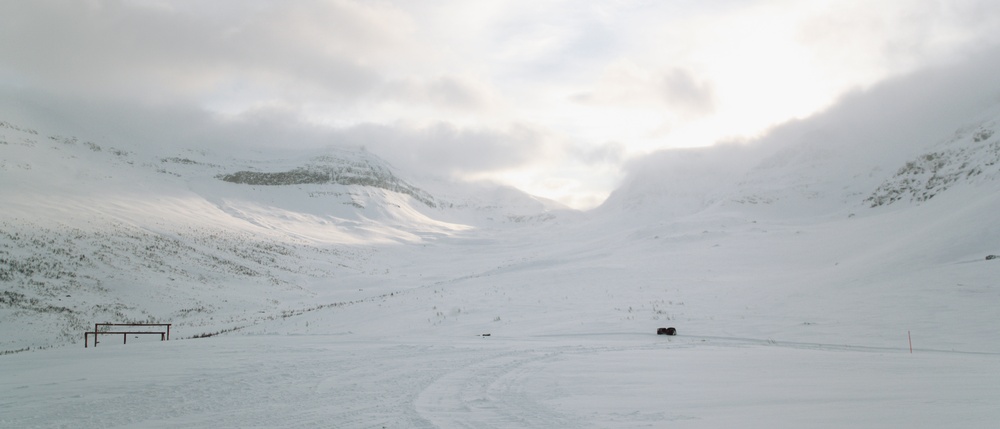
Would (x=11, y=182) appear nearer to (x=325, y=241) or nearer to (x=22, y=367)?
(x=325, y=241)

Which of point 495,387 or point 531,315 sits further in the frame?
point 531,315

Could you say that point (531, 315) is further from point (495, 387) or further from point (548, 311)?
point (495, 387)

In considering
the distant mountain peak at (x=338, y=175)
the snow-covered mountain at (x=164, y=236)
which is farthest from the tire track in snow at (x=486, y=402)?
the distant mountain peak at (x=338, y=175)

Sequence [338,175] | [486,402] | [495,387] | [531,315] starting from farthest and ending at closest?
[338,175] → [531,315] → [495,387] → [486,402]

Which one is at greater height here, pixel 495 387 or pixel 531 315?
pixel 531 315

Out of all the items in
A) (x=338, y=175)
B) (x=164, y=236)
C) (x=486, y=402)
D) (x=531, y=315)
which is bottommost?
(x=486, y=402)

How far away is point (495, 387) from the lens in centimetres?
952

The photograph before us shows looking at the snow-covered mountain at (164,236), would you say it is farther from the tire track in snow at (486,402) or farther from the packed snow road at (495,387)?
the tire track in snow at (486,402)

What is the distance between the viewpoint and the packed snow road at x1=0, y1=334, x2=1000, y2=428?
719 cm

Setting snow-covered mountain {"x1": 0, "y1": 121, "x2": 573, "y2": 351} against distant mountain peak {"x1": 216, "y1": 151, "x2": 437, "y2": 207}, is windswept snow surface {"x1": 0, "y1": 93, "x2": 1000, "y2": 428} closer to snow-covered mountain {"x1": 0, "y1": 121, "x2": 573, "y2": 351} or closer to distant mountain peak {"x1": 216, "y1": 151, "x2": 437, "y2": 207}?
snow-covered mountain {"x1": 0, "y1": 121, "x2": 573, "y2": 351}

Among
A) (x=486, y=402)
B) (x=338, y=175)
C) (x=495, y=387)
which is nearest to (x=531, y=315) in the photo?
(x=495, y=387)

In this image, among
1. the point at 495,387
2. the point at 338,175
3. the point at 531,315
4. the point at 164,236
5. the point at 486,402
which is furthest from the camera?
the point at 338,175

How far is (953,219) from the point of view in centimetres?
2670

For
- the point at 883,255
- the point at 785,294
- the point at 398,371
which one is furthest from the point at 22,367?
the point at 883,255
